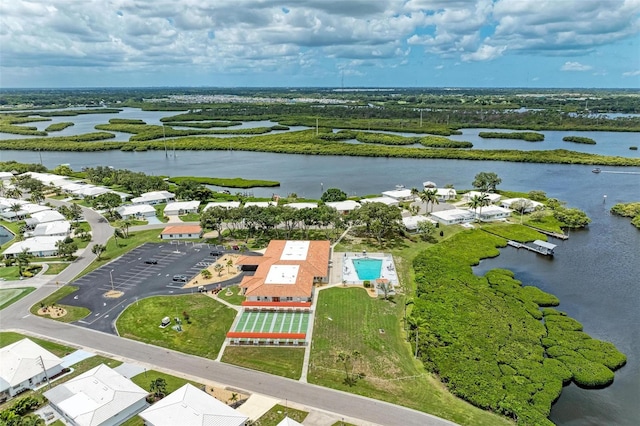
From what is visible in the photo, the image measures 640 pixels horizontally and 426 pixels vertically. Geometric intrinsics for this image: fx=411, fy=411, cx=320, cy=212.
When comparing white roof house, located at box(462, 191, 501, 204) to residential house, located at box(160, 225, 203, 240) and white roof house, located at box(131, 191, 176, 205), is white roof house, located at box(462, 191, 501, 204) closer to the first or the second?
residential house, located at box(160, 225, 203, 240)

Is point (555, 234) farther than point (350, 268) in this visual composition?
Yes

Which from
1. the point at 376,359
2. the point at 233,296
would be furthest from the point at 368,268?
the point at 376,359

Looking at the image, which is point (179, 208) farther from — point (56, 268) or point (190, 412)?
point (190, 412)

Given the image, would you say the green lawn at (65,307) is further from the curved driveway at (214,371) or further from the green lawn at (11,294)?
the green lawn at (11,294)

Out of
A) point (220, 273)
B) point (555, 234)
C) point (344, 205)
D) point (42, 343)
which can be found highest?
point (344, 205)

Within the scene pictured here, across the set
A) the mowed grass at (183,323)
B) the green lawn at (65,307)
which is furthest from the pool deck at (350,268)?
the green lawn at (65,307)

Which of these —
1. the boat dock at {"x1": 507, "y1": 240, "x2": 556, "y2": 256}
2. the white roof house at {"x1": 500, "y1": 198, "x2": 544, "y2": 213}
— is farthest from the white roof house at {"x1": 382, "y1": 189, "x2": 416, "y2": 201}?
the boat dock at {"x1": 507, "y1": 240, "x2": 556, "y2": 256}

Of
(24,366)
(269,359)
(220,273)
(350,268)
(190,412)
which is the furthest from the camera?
(350,268)
